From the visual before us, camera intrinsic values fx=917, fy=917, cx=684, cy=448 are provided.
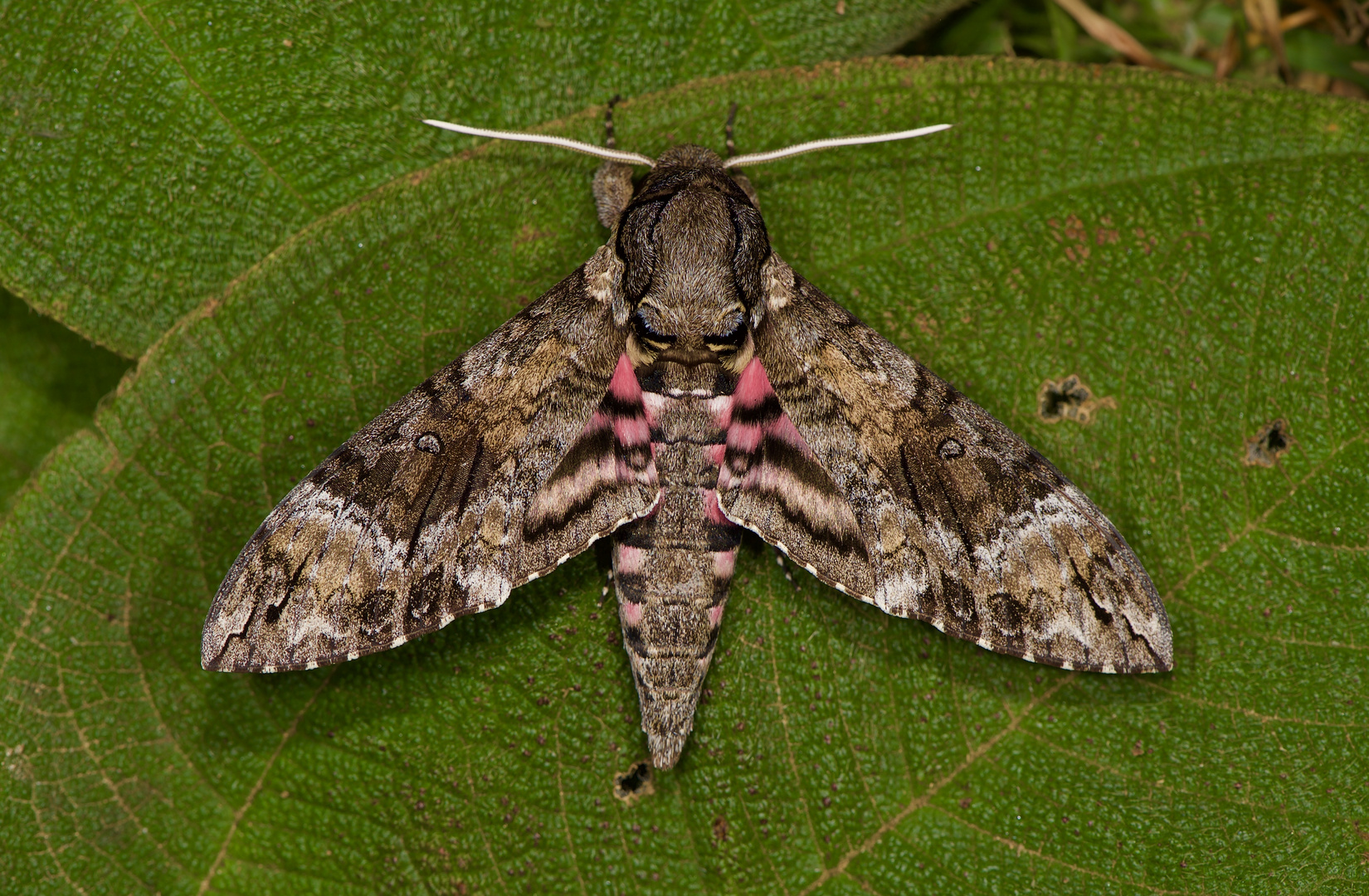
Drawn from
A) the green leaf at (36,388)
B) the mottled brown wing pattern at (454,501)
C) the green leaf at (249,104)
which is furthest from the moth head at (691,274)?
the green leaf at (36,388)

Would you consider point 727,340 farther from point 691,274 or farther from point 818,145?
point 818,145

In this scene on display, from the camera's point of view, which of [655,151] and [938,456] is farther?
[655,151]

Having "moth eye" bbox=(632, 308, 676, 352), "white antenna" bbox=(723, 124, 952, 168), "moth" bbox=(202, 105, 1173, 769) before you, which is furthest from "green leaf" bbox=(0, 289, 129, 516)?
"white antenna" bbox=(723, 124, 952, 168)

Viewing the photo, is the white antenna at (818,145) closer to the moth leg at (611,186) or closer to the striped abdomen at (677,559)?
the moth leg at (611,186)

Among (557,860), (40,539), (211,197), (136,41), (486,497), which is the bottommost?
(557,860)

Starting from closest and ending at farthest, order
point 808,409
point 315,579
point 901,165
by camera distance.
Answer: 1. point 315,579
2. point 808,409
3. point 901,165

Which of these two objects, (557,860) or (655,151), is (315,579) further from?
(655,151)

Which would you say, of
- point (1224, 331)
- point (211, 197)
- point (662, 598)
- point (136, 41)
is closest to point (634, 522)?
point (662, 598)

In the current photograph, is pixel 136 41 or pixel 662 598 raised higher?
pixel 136 41

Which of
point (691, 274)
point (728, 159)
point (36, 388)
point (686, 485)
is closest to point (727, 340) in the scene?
point (691, 274)
